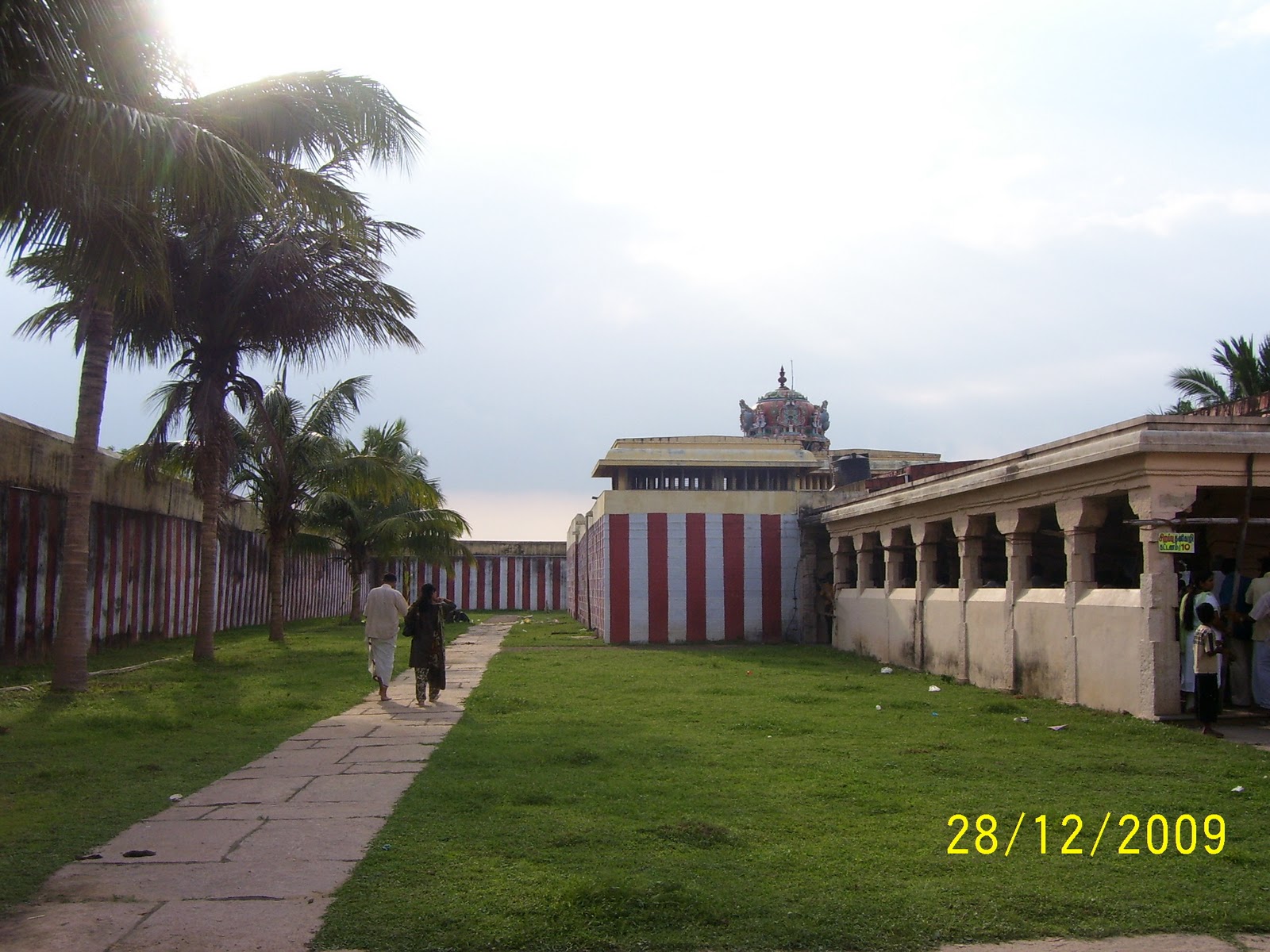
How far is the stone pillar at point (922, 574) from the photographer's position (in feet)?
49.4

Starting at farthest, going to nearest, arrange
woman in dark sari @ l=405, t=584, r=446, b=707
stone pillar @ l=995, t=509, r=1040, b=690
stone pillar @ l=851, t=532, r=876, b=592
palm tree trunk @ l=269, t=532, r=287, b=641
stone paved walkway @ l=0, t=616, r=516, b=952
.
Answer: palm tree trunk @ l=269, t=532, r=287, b=641 < stone pillar @ l=851, t=532, r=876, b=592 < stone pillar @ l=995, t=509, r=1040, b=690 < woman in dark sari @ l=405, t=584, r=446, b=707 < stone paved walkway @ l=0, t=616, r=516, b=952

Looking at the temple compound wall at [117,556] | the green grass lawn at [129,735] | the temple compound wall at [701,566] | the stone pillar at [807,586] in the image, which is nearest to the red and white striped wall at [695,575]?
the temple compound wall at [701,566]

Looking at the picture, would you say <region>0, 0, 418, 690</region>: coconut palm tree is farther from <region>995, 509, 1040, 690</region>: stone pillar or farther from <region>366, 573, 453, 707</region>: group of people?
<region>995, 509, 1040, 690</region>: stone pillar

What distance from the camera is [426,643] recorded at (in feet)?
39.1

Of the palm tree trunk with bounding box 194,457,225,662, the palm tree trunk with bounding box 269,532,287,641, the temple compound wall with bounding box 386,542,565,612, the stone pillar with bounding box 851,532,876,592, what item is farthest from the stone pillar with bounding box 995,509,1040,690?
the temple compound wall with bounding box 386,542,565,612

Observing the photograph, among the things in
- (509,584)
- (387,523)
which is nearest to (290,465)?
(387,523)

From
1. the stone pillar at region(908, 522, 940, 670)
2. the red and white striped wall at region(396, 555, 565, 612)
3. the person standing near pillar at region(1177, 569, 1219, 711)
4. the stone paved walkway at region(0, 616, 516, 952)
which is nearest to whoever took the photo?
the stone paved walkway at region(0, 616, 516, 952)

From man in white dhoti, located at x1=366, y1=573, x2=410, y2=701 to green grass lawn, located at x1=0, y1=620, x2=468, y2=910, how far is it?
489 millimetres

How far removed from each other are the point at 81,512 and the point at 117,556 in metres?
6.99

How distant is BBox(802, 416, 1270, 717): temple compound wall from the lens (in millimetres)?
9227

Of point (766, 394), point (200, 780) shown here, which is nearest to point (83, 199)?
point (200, 780)

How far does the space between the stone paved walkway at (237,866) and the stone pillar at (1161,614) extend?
6156mm

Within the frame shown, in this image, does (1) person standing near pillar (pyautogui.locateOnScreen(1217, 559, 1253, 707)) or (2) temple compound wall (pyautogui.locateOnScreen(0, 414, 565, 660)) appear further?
(2) temple compound wall (pyautogui.locateOnScreen(0, 414, 565, 660))
